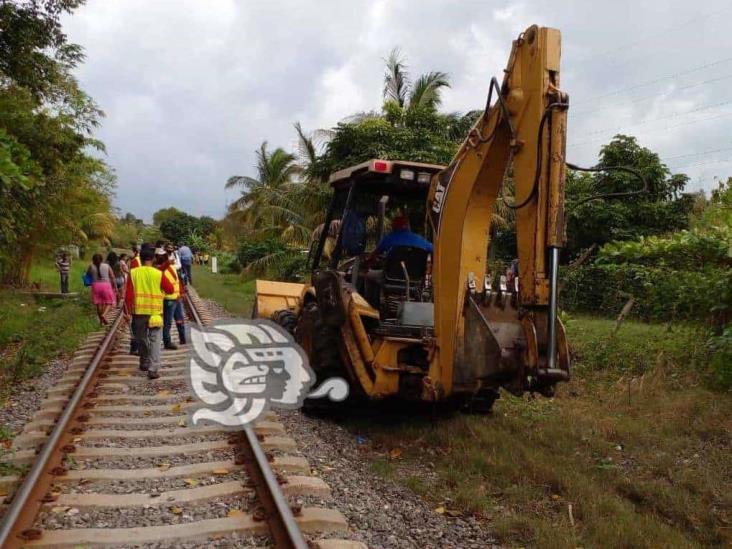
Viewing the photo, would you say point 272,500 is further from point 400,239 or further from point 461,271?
point 400,239

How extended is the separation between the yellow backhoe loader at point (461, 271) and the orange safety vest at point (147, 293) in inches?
88.9

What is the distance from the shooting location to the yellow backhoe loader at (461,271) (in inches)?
199

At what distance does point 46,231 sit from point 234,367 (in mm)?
15964

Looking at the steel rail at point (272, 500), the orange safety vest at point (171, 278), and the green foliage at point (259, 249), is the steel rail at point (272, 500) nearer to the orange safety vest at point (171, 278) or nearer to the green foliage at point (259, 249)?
the orange safety vest at point (171, 278)

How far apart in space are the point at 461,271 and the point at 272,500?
8.09ft

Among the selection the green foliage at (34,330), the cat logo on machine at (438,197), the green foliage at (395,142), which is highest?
the green foliage at (395,142)

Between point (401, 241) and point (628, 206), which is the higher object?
point (628, 206)

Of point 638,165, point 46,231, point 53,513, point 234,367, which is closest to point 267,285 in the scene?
point 234,367

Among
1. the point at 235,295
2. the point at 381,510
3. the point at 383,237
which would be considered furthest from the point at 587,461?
the point at 235,295

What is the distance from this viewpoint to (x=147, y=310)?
885 centimetres

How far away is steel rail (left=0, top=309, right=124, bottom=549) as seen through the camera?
3.97m

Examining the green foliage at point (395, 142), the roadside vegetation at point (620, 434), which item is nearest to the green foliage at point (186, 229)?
the green foliage at point (395, 142)

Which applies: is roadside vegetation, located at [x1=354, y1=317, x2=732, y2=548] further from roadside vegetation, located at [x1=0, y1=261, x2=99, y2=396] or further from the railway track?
roadside vegetation, located at [x1=0, y1=261, x2=99, y2=396]

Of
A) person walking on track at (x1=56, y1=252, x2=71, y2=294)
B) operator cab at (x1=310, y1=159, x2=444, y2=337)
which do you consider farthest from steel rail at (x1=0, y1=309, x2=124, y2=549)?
person walking on track at (x1=56, y1=252, x2=71, y2=294)
